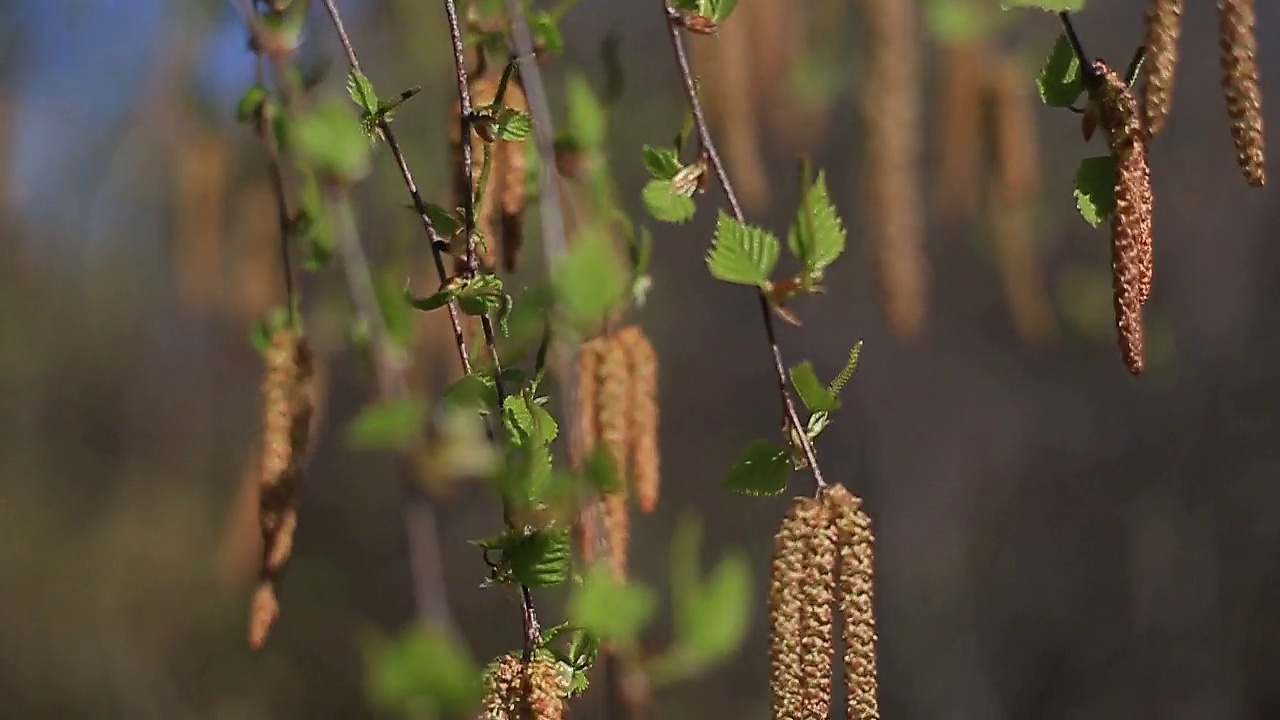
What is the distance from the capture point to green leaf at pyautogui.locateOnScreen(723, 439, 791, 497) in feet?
1.42

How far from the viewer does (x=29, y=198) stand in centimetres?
215

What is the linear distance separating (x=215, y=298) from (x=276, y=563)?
52.4 inches

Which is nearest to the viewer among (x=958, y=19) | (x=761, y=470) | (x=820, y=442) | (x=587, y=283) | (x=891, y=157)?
(x=587, y=283)

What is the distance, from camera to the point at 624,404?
50cm

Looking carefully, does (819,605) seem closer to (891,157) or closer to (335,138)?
(335,138)

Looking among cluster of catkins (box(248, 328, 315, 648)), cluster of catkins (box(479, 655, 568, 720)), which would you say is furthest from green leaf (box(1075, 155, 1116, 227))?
cluster of catkins (box(248, 328, 315, 648))

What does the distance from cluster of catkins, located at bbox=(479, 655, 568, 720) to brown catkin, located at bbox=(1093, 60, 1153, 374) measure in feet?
0.66

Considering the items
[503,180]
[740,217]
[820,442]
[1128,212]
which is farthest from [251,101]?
[820,442]

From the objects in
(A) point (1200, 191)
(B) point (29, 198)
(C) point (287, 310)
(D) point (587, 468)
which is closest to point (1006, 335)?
(A) point (1200, 191)

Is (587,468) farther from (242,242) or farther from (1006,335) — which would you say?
(1006,335)

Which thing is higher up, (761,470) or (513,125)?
(513,125)

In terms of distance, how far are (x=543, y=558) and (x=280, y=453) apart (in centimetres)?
22

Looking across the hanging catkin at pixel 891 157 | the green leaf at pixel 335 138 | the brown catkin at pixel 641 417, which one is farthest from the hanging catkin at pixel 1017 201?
the green leaf at pixel 335 138

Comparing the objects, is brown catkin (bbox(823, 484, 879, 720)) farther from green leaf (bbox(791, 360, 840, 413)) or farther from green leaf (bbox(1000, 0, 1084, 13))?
green leaf (bbox(1000, 0, 1084, 13))
